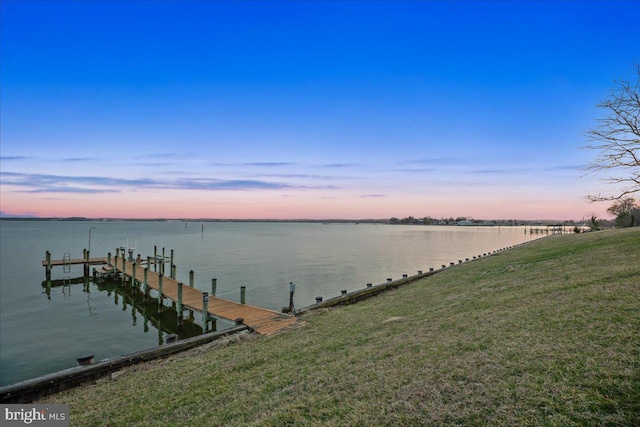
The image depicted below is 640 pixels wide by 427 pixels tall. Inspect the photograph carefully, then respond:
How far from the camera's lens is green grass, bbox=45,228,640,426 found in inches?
183

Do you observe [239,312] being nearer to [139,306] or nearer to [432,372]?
[432,372]

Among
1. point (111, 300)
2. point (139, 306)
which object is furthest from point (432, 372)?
point (111, 300)

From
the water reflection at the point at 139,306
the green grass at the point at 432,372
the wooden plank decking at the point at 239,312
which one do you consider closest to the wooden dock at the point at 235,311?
the wooden plank decking at the point at 239,312

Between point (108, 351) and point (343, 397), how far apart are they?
1403cm

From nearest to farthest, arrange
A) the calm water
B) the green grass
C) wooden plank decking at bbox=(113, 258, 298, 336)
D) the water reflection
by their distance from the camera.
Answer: the green grass → wooden plank decking at bbox=(113, 258, 298, 336) → the calm water → the water reflection

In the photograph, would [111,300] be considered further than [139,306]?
Yes

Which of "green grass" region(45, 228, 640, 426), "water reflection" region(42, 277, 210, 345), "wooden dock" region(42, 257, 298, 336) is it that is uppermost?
"green grass" region(45, 228, 640, 426)

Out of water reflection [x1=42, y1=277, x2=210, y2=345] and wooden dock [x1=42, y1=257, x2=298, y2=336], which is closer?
wooden dock [x1=42, y1=257, x2=298, y2=336]

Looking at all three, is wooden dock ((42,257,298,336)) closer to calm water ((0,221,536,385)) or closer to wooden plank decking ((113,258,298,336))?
wooden plank decking ((113,258,298,336))

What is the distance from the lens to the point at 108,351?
1534 centimetres

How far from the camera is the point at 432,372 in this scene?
5.96 meters

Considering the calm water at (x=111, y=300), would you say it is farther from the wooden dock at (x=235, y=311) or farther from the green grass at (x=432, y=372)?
the green grass at (x=432, y=372)

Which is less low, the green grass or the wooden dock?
the green grass

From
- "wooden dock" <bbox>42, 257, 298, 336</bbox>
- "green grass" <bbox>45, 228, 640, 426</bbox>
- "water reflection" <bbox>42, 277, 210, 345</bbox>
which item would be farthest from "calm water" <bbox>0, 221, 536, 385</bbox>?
"green grass" <bbox>45, 228, 640, 426</bbox>
